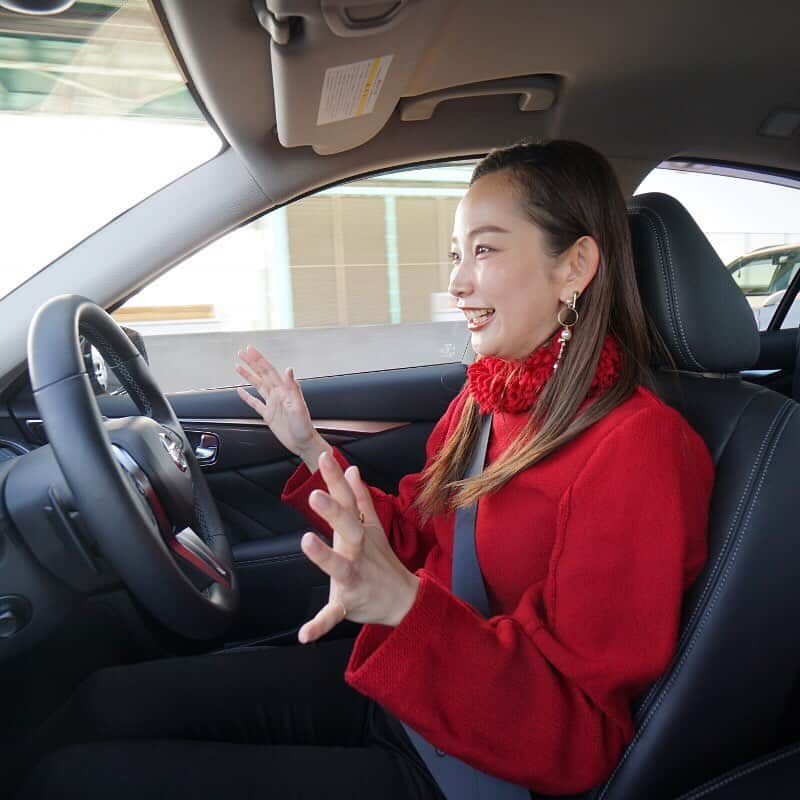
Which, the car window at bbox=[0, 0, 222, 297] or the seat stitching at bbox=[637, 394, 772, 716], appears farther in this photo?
the car window at bbox=[0, 0, 222, 297]

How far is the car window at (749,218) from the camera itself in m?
2.29

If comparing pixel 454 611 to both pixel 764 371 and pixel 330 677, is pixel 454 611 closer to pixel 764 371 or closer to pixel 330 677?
pixel 330 677

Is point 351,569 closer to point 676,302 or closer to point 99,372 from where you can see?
point 676,302

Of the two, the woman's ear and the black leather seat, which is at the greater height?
the woman's ear

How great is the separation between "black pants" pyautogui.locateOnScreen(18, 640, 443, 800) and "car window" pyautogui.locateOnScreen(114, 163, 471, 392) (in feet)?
3.09

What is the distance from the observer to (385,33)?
4.39 feet

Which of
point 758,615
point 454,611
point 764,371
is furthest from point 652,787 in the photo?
point 764,371

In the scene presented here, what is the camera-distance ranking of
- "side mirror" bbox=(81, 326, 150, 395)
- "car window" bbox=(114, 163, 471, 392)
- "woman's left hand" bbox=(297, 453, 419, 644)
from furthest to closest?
"car window" bbox=(114, 163, 471, 392) → "side mirror" bbox=(81, 326, 150, 395) → "woman's left hand" bbox=(297, 453, 419, 644)

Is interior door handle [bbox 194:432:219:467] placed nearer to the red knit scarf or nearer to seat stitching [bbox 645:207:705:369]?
the red knit scarf

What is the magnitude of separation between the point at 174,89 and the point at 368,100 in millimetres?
414

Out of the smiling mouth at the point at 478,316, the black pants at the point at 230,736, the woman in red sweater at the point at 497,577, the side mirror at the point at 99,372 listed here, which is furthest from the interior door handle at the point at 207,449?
the smiling mouth at the point at 478,316

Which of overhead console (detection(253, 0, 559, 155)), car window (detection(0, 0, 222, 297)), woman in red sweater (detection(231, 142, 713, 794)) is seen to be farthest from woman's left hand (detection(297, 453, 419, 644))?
car window (detection(0, 0, 222, 297))

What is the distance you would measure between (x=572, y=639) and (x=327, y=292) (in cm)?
156

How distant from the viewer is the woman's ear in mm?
1159
